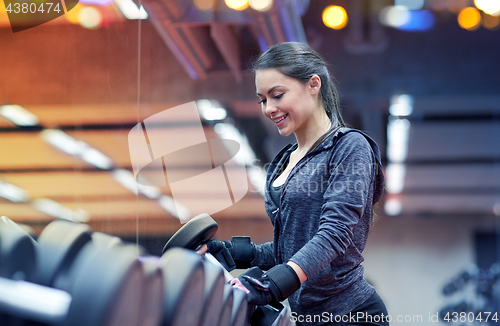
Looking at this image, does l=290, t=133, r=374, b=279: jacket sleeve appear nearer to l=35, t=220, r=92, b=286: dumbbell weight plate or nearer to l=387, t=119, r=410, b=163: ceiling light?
l=35, t=220, r=92, b=286: dumbbell weight plate

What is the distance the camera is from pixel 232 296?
0.68 metres

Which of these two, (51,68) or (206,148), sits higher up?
(206,148)

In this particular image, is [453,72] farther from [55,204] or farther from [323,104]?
[55,204]

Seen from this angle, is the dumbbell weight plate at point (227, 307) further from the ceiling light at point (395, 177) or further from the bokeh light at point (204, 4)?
the ceiling light at point (395, 177)

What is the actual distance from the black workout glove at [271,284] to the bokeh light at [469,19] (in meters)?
3.42

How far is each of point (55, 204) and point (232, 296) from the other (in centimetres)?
81

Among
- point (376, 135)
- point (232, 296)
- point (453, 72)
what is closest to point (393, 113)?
point (376, 135)

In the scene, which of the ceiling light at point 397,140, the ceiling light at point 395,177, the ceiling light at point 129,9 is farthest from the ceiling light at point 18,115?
the ceiling light at point 395,177

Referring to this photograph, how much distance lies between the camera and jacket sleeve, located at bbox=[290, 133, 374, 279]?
2.90 feet

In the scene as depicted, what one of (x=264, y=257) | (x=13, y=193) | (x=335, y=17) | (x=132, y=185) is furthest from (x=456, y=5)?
(x=13, y=193)

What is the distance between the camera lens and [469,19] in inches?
142

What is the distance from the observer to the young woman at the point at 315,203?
2.99 feet

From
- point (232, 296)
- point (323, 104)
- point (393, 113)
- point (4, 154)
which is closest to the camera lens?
point (232, 296)

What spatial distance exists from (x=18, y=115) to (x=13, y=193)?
0.63 ft
